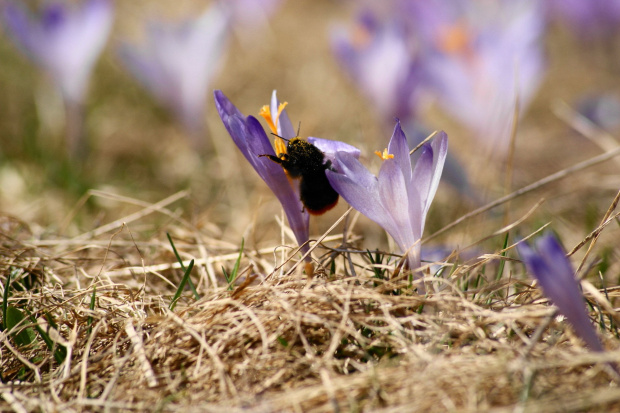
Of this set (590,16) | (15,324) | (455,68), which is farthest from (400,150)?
(590,16)

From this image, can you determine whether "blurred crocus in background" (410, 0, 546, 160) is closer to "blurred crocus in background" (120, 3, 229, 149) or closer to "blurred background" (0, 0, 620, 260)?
"blurred background" (0, 0, 620, 260)

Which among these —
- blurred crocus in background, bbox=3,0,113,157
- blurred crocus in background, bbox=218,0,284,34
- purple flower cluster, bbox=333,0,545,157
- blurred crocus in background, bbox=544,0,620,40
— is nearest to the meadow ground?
purple flower cluster, bbox=333,0,545,157

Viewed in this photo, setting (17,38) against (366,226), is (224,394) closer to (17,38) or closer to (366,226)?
(366,226)

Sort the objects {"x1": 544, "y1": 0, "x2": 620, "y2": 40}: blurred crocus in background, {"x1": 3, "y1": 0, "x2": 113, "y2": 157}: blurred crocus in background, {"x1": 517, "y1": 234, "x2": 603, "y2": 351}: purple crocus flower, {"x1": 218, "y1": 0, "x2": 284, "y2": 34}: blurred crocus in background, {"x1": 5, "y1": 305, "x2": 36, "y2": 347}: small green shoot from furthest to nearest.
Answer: {"x1": 218, "y1": 0, "x2": 284, "y2": 34}: blurred crocus in background
{"x1": 544, "y1": 0, "x2": 620, "y2": 40}: blurred crocus in background
{"x1": 3, "y1": 0, "x2": 113, "y2": 157}: blurred crocus in background
{"x1": 5, "y1": 305, "x2": 36, "y2": 347}: small green shoot
{"x1": 517, "y1": 234, "x2": 603, "y2": 351}: purple crocus flower

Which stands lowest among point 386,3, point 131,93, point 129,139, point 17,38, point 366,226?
point 366,226

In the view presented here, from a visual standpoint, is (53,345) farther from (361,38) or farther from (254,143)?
(361,38)

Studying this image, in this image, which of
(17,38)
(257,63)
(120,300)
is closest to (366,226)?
(120,300)
